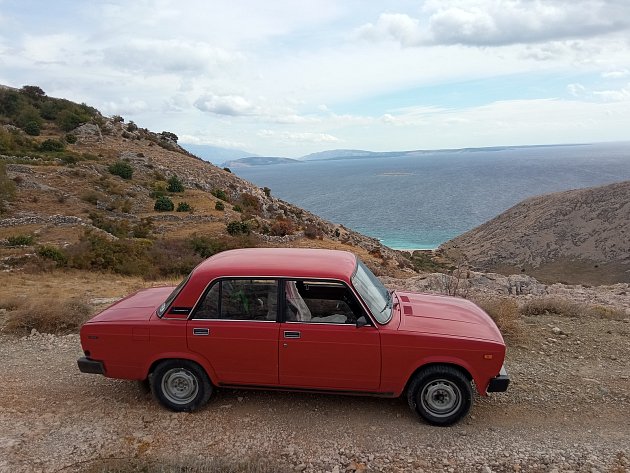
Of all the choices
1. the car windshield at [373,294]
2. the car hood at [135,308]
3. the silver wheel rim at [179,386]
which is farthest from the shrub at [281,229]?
the silver wheel rim at [179,386]

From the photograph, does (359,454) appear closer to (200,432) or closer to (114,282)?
(200,432)

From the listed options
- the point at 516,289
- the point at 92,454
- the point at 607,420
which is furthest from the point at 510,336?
the point at 516,289

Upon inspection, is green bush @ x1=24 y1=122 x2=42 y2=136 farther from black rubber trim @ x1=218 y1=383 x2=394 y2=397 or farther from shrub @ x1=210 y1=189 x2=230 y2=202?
black rubber trim @ x1=218 y1=383 x2=394 y2=397

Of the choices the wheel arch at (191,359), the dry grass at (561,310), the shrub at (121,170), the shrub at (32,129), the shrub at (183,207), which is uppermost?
the shrub at (32,129)

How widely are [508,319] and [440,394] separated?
11.2ft

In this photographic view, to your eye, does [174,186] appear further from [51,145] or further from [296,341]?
[296,341]

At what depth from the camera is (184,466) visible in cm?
449

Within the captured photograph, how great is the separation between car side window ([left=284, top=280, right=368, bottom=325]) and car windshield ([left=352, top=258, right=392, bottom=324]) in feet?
0.53

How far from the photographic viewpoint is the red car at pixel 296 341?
5055 millimetres

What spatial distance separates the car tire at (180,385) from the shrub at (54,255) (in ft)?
43.6

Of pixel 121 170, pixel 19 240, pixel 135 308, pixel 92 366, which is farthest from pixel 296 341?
pixel 121 170

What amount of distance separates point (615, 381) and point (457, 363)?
2.89 metres

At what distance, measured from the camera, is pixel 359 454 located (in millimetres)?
4758

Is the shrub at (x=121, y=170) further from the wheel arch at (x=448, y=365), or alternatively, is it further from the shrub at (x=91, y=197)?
the wheel arch at (x=448, y=365)
